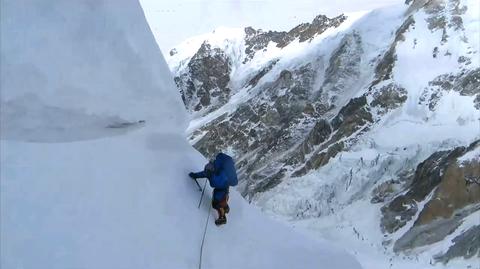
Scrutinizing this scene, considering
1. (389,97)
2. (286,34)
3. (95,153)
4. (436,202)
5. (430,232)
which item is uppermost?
(95,153)

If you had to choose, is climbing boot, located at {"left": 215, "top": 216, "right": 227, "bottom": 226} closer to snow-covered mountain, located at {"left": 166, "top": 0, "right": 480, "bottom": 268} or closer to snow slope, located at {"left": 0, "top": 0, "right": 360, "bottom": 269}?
snow slope, located at {"left": 0, "top": 0, "right": 360, "bottom": 269}

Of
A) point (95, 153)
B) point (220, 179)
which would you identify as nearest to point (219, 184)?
point (220, 179)

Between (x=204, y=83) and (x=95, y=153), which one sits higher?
(x=95, y=153)

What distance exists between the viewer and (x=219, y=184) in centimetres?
619

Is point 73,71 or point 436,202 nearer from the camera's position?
point 73,71

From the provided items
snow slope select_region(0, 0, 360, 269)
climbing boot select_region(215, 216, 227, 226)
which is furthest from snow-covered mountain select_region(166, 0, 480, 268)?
snow slope select_region(0, 0, 360, 269)

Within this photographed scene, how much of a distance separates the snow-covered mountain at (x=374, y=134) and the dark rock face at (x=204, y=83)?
9783 millimetres

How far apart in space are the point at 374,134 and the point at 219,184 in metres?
51.5

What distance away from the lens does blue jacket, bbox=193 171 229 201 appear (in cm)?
618

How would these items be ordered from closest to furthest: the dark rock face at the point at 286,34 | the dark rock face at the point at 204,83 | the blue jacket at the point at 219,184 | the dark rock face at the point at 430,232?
the blue jacket at the point at 219,184, the dark rock face at the point at 430,232, the dark rock face at the point at 286,34, the dark rock face at the point at 204,83

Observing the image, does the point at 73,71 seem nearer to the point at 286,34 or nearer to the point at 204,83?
the point at 286,34

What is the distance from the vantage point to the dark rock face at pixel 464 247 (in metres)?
24.6

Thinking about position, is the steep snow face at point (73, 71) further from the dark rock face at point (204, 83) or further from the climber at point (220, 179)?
the dark rock face at point (204, 83)

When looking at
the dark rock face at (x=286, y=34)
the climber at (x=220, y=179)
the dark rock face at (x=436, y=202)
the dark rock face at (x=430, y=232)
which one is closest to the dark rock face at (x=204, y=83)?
the dark rock face at (x=286, y=34)
